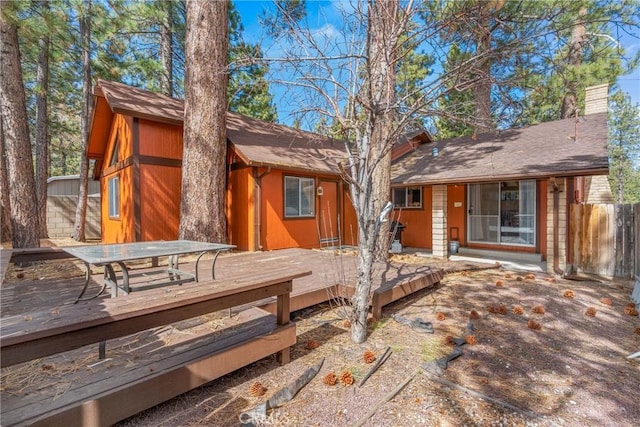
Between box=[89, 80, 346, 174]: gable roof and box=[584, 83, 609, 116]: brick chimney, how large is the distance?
27.1ft

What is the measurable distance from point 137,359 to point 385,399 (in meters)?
1.98

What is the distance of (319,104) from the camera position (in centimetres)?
397

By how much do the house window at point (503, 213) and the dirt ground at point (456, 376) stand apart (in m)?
4.30

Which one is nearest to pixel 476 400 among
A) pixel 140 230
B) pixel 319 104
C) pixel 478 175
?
pixel 319 104

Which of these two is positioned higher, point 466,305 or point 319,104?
point 319,104

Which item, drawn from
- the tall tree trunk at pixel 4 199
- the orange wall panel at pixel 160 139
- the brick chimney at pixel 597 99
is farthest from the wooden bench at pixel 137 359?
the brick chimney at pixel 597 99

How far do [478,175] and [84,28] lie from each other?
1435 cm

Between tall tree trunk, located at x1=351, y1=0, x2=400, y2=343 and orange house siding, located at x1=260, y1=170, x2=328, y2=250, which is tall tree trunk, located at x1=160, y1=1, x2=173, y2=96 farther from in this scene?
tall tree trunk, located at x1=351, y1=0, x2=400, y2=343

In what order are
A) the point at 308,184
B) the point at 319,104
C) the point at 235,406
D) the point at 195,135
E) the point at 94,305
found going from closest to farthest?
the point at 94,305 → the point at 235,406 → the point at 319,104 → the point at 195,135 → the point at 308,184

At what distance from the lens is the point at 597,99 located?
9586 mm

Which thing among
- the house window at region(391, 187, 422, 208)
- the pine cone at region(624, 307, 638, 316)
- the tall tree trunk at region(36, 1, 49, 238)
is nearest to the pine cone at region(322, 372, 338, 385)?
the pine cone at region(624, 307, 638, 316)

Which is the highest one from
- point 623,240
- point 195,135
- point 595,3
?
point 595,3

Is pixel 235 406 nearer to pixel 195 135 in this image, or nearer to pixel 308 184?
pixel 195 135

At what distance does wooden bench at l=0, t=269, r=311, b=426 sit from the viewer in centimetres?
168
